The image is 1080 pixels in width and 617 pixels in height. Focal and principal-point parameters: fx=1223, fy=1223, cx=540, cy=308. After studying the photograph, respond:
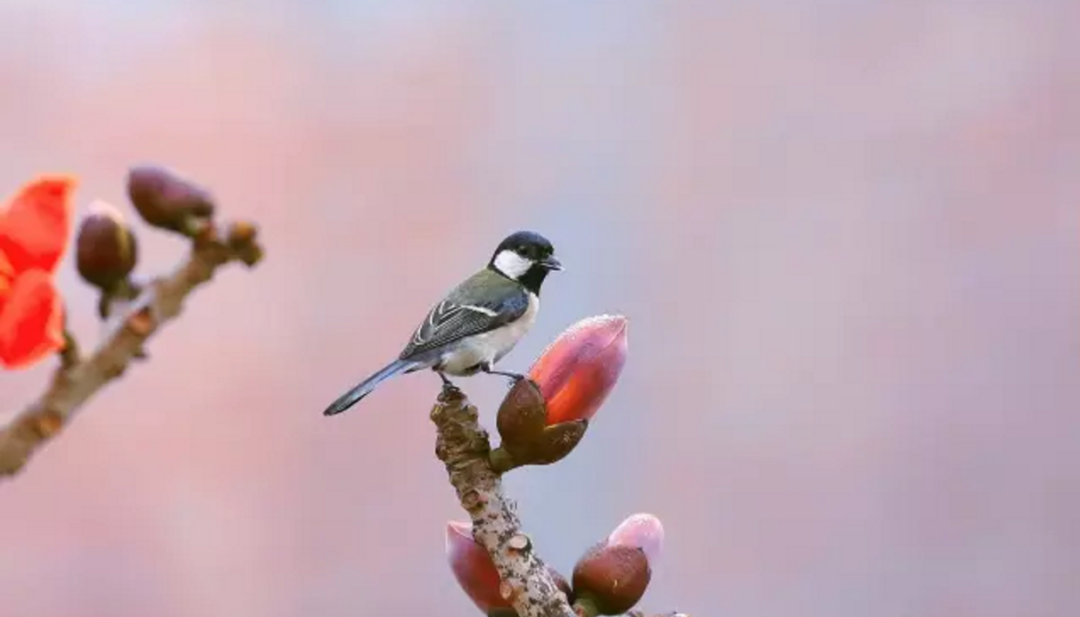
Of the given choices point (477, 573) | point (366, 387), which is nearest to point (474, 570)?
point (477, 573)

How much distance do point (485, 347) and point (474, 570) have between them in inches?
7.5

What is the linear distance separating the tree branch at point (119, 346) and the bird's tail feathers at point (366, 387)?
0.17m

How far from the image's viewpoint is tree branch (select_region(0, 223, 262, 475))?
221 millimetres

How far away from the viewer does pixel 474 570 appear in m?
0.36

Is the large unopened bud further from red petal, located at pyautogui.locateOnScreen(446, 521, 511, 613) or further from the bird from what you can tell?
the bird

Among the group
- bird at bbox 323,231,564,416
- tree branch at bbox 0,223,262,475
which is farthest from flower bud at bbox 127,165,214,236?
bird at bbox 323,231,564,416

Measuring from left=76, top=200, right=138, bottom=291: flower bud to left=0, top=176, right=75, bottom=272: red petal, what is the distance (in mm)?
25

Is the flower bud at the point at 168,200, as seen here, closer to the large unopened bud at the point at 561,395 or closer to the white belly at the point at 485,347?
the large unopened bud at the point at 561,395

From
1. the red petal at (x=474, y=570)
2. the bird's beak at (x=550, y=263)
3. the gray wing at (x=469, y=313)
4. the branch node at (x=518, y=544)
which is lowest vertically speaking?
the red petal at (x=474, y=570)

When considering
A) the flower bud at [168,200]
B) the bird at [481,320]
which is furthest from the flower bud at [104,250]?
the bird at [481,320]

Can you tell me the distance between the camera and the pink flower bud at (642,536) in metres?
0.38

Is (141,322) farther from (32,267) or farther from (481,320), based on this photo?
(481,320)

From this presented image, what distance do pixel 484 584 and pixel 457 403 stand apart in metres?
0.06

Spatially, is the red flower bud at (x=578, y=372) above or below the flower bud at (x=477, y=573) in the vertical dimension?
above
